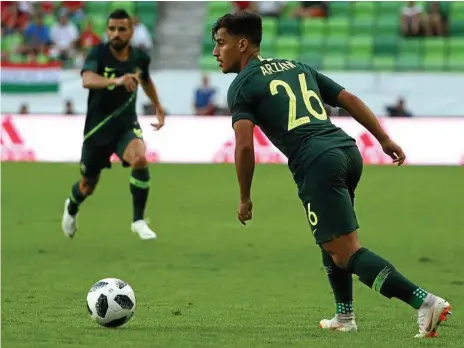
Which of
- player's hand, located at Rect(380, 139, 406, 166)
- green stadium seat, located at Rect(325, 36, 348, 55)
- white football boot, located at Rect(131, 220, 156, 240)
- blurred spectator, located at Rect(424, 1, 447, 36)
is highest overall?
player's hand, located at Rect(380, 139, 406, 166)

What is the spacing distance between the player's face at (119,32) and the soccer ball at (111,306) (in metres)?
5.37

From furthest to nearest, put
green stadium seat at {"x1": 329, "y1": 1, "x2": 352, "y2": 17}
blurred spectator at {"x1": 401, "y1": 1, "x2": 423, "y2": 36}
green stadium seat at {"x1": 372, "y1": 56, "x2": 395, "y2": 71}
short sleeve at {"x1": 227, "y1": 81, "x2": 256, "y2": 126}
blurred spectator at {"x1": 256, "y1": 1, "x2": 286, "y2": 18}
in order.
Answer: blurred spectator at {"x1": 256, "y1": 1, "x2": 286, "y2": 18} → green stadium seat at {"x1": 329, "y1": 1, "x2": 352, "y2": 17} → blurred spectator at {"x1": 401, "y1": 1, "x2": 423, "y2": 36} → green stadium seat at {"x1": 372, "y1": 56, "x2": 395, "y2": 71} → short sleeve at {"x1": 227, "y1": 81, "x2": 256, "y2": 126}

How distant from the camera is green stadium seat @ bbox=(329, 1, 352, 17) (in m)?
27.5

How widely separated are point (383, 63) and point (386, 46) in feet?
3.19

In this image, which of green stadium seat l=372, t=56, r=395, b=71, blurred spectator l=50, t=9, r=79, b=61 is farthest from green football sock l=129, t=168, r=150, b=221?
blurred spectator l=50, t=9, r=79, b=61

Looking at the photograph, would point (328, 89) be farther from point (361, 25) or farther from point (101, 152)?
point (361, 25)

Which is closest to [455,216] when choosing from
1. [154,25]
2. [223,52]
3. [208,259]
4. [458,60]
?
[208,259]

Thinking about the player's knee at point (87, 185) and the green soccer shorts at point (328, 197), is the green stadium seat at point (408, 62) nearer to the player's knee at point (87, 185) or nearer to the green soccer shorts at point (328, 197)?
the player's knee at point (87, 185)

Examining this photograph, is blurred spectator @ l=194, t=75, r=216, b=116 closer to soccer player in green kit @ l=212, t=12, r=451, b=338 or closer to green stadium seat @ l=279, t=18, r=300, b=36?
green stadium seat @ l=279, t=18, r=300, b=36

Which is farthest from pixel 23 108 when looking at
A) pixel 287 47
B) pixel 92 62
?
pixel 92 62

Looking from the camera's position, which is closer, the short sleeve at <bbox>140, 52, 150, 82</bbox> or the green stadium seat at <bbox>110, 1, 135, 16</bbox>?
the short sleeve at <bbox>140, 52, 150, 82</bbox>

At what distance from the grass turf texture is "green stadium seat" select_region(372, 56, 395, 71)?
5.53 m

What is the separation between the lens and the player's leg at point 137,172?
11.8 m

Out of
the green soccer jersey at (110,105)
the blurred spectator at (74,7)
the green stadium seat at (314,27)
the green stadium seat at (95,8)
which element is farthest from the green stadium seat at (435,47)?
the green soccer jersey at (110,105)
